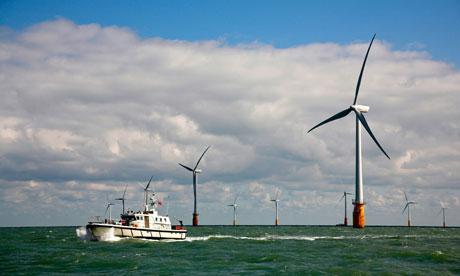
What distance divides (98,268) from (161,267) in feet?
19.1

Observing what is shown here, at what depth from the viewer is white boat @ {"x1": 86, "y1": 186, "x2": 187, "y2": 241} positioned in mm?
70812

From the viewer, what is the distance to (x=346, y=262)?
47062 mm

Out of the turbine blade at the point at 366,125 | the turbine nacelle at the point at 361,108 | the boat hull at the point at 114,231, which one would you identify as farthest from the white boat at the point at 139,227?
the turbine nacelle at the point at 361,108

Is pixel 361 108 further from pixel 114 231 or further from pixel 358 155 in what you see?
pixel 114 231

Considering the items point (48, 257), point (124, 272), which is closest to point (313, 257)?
point (124, 272)

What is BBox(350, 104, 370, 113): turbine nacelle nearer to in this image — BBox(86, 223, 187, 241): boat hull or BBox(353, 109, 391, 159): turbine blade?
BBox(353, 109, 391, 159): turbine blade

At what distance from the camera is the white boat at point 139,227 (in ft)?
232

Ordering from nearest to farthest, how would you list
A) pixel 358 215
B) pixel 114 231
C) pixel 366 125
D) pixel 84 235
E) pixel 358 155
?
pixel 114 231 < pixel 84 235 < pixel 366 125 < pixel 358 155 < pixel 358 215

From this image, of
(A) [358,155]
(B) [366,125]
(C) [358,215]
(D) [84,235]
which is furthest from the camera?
(C) [358,215]

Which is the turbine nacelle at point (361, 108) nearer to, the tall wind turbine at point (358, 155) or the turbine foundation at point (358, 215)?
the tall wind turbine at point (358, 155)

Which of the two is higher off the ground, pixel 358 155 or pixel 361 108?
pixel 361 108

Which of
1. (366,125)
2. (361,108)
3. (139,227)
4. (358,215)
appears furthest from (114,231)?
(361,108)

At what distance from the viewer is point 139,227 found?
2884 inches

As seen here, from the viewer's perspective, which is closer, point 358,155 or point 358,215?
point 358,155
